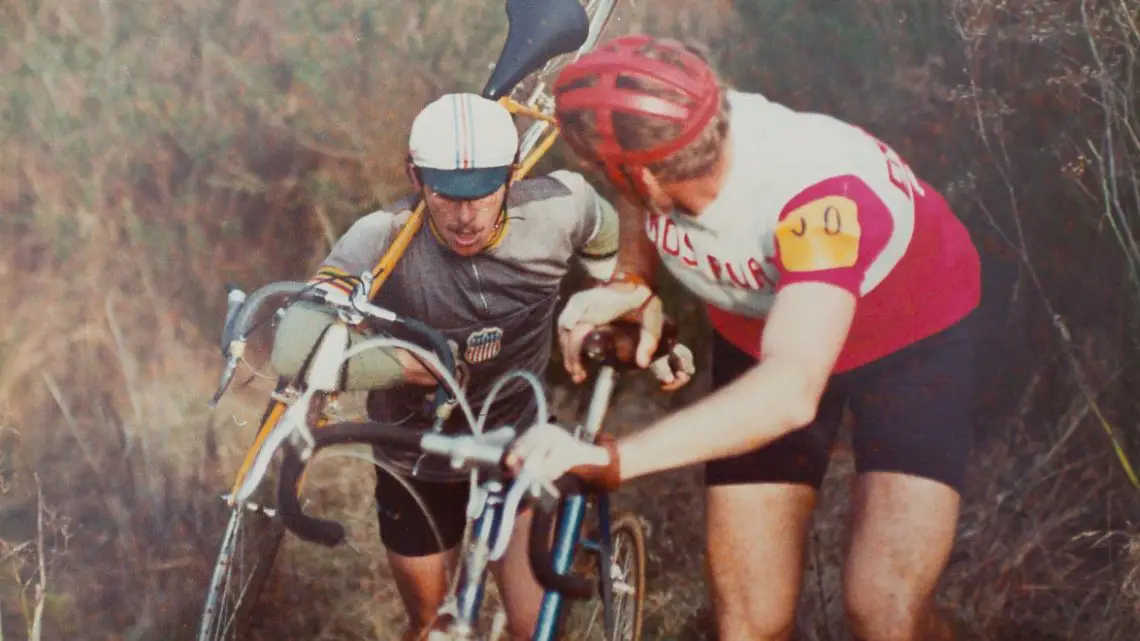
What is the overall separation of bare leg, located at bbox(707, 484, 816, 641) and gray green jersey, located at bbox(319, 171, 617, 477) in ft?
1.22

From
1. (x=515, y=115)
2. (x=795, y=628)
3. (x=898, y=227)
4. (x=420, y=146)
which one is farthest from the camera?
(x=795, y=628)

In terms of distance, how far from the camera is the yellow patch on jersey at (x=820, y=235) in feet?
4.55

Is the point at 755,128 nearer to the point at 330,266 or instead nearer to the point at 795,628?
the point at 330,266

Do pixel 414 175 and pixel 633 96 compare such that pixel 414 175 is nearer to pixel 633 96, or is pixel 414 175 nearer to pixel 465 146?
pixel 465 146

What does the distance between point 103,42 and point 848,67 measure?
1.27 metres

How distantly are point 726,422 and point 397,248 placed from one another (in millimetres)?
696

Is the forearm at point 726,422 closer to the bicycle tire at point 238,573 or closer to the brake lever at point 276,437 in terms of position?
the brake lever at point 276,437

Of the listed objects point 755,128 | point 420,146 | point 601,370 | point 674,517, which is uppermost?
point 420,146

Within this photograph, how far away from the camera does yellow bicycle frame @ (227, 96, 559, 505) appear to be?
1.78 meters

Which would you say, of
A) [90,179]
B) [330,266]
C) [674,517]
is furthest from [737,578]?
[90,179]

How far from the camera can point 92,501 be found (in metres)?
1.92

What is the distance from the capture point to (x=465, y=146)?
169 cm

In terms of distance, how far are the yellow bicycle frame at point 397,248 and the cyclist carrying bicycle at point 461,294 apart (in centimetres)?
2

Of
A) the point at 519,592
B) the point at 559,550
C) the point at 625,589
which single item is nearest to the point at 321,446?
the point at 559,550
